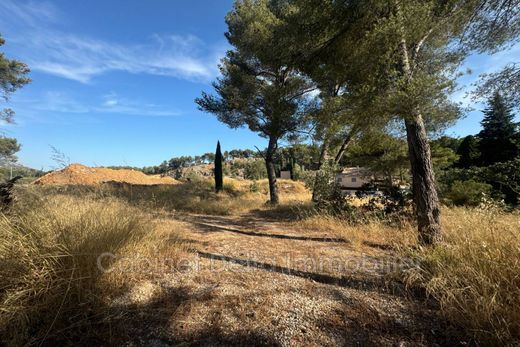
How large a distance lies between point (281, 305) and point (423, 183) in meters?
3.02

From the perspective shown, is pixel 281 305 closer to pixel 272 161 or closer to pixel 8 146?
pixel 272 161

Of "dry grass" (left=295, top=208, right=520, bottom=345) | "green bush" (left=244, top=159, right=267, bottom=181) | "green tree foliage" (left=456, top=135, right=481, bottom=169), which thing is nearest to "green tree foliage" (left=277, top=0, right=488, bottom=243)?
"dry grass" (left=295, top=208, right=520, bottom=345)

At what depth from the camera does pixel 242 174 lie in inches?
1816

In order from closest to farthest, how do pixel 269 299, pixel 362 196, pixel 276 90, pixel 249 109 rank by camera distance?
pixel 269 299, pixel 362 196, pixel 276 90, pixel 249 109

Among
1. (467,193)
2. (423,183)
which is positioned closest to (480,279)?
(423,183)

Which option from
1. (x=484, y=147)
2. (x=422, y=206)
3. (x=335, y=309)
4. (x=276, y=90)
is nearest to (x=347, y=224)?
(x=422, y=206)

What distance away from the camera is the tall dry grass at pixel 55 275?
6.05ft

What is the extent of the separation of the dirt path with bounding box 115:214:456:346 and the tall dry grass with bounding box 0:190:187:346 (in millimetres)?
318

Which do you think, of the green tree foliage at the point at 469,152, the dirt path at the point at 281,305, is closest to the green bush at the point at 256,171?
the green tree foliage at the point at 469,152

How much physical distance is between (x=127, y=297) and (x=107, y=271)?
316 mm

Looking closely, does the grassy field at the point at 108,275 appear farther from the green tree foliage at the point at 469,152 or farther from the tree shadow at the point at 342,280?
the green tree foliage at the point at 469,152

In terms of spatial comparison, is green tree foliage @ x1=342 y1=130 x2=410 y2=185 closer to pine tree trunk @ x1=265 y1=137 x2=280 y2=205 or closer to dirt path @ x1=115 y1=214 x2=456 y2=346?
pine tree trunk @ x1=265 y1=137 x2=280 y2=205

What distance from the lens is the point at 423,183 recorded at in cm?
397

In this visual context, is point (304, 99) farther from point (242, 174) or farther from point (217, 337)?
point (242, 174)
